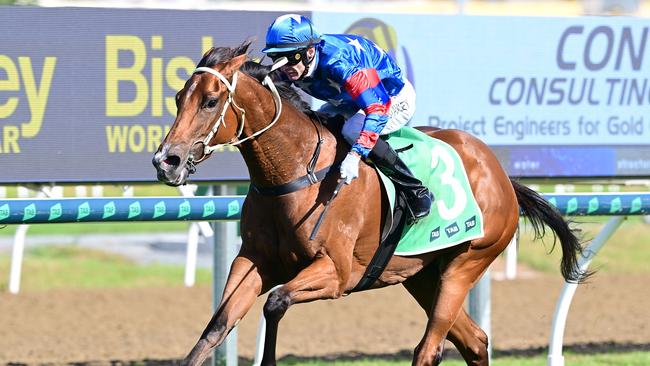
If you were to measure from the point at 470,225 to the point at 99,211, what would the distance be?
1.78 metres

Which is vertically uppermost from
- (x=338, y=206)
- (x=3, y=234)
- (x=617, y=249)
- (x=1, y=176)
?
(x=338, y=206)

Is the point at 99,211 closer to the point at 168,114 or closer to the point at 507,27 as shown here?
the point at 168,114

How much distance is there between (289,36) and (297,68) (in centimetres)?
16

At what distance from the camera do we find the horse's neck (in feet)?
14.9

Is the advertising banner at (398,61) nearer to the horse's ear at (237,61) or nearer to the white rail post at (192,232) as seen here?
the white rail post at (192,232)

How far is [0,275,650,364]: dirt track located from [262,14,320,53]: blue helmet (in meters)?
3.17

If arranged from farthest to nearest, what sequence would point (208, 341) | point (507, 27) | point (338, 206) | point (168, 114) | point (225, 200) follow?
point (507, 27) → point (168, 114) → point (225, 200) → point (338, 206) → point (208, 341)

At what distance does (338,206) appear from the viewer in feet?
15.6

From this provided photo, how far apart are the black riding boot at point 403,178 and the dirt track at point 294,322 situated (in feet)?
8.44

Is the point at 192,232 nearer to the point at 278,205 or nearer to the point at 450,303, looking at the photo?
the point at 450,303

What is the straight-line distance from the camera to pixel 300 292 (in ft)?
14.6

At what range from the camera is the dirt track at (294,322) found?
761 centimetres

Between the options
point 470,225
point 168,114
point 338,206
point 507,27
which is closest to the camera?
point 338,206

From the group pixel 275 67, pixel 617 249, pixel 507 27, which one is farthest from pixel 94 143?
pixel 617 249
